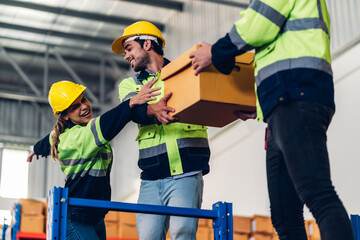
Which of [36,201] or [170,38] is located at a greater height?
[170,38]

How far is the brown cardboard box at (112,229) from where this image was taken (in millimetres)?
8758

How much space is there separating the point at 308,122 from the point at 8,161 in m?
→ 14.7

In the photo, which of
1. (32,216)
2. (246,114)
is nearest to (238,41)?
(246,114)

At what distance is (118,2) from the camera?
12.8 m

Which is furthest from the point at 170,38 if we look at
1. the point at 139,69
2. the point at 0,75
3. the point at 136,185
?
the point at 139,69

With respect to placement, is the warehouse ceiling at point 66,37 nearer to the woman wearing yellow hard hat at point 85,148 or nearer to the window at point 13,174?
the window at point 13,174

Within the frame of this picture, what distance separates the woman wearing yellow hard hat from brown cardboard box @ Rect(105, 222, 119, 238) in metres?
4.53

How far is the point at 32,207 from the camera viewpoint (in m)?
8.78

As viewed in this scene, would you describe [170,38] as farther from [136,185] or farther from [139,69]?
[139,69]

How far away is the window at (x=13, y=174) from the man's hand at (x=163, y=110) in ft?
43.4

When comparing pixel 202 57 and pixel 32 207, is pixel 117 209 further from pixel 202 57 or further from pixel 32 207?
pixel 32 207

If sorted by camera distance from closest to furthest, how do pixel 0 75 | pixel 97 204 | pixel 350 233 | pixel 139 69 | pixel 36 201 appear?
pixel 350 233 < pixel 97 204 < pixel 139 69 < pixel 36 201 < pixel 0 75

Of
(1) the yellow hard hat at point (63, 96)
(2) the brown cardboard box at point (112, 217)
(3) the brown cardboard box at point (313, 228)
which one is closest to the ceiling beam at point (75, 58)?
(2) the brown cardboard box at point (112, 217)

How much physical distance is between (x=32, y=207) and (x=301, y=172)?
6.82 meters
